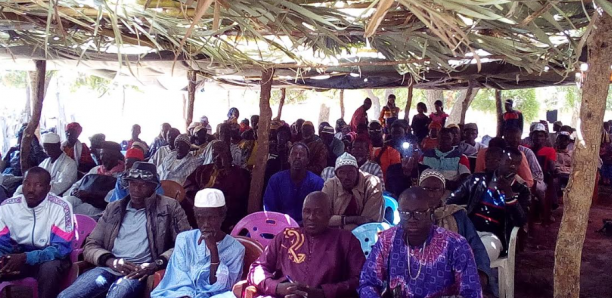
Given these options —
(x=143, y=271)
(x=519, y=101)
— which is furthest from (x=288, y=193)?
(x=519, y=101)

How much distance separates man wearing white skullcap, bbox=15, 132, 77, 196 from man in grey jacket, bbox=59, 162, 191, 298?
228 centimetres

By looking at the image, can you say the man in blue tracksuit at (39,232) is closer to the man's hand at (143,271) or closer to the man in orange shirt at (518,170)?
the man's hand at (143,271)

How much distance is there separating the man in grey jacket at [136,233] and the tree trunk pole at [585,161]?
267cm

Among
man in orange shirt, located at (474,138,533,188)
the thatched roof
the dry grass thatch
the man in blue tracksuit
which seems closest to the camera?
A: the thatched roof

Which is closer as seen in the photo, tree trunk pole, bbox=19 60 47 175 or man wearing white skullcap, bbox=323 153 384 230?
man wearing white skullcap, bbox=323 153 384 230

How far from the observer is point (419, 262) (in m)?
2.97

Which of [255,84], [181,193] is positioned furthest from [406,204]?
[255,84]

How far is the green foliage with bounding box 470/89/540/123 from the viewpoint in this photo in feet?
70.0

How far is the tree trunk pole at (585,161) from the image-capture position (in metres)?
2.97

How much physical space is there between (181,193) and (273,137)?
265cm

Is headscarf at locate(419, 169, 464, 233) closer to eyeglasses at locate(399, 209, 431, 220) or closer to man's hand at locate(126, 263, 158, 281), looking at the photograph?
eyeglasses at locate(399, 209, 431, 220)

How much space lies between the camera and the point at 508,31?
3.61 m

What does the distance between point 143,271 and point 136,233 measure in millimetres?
414

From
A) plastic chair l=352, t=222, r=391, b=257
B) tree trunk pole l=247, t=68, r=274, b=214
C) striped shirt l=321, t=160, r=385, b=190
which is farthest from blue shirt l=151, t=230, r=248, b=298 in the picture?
striped shirt l=321, t=160, r=385, b=190
